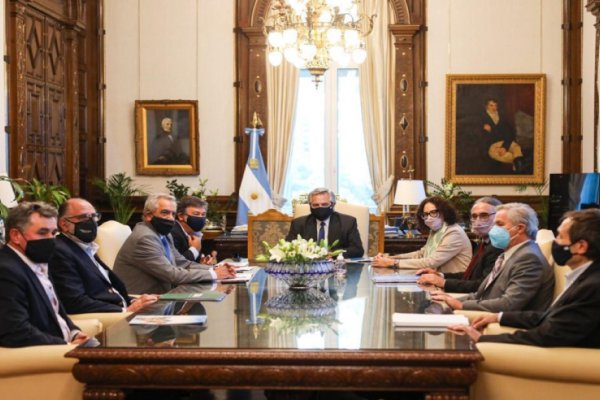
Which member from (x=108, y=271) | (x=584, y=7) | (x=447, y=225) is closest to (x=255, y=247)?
(x=447, y=225)

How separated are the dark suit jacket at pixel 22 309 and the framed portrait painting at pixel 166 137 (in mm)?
8422

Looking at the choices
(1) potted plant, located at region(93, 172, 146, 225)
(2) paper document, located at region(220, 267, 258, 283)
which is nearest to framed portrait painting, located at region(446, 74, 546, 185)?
(1) potted plant, located at region(93, 172, 146, 225)

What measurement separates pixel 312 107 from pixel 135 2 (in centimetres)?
292

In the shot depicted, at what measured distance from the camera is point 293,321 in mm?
4375

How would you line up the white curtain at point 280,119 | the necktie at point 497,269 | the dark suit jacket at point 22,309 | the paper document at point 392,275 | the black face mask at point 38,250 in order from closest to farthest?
the dark suit jacket at point 22,309 < the black face mask at point 38,250 < the necktie at point 497,269 < the paper document at point 392,275 < the white curtain at point 280,119

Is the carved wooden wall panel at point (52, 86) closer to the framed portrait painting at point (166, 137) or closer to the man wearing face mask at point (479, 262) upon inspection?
the framed portrait painting at point (166, 137)

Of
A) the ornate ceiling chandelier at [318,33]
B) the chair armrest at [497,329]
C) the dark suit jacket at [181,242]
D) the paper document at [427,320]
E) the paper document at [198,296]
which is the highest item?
the ornate ceiling chandelier at [318,33]

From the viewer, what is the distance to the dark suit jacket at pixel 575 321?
3.97 metres

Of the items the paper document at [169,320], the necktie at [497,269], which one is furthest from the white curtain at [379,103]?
the paper document at [169,320]

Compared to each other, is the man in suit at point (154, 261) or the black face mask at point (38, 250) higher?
the black face mask at point (38, 250)

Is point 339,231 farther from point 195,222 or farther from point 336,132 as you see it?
point 336,132

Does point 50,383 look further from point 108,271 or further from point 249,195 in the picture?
point 249,195

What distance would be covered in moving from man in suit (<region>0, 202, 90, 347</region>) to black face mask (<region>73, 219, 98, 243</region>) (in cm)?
88

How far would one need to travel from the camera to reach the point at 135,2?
1284 centimetres
